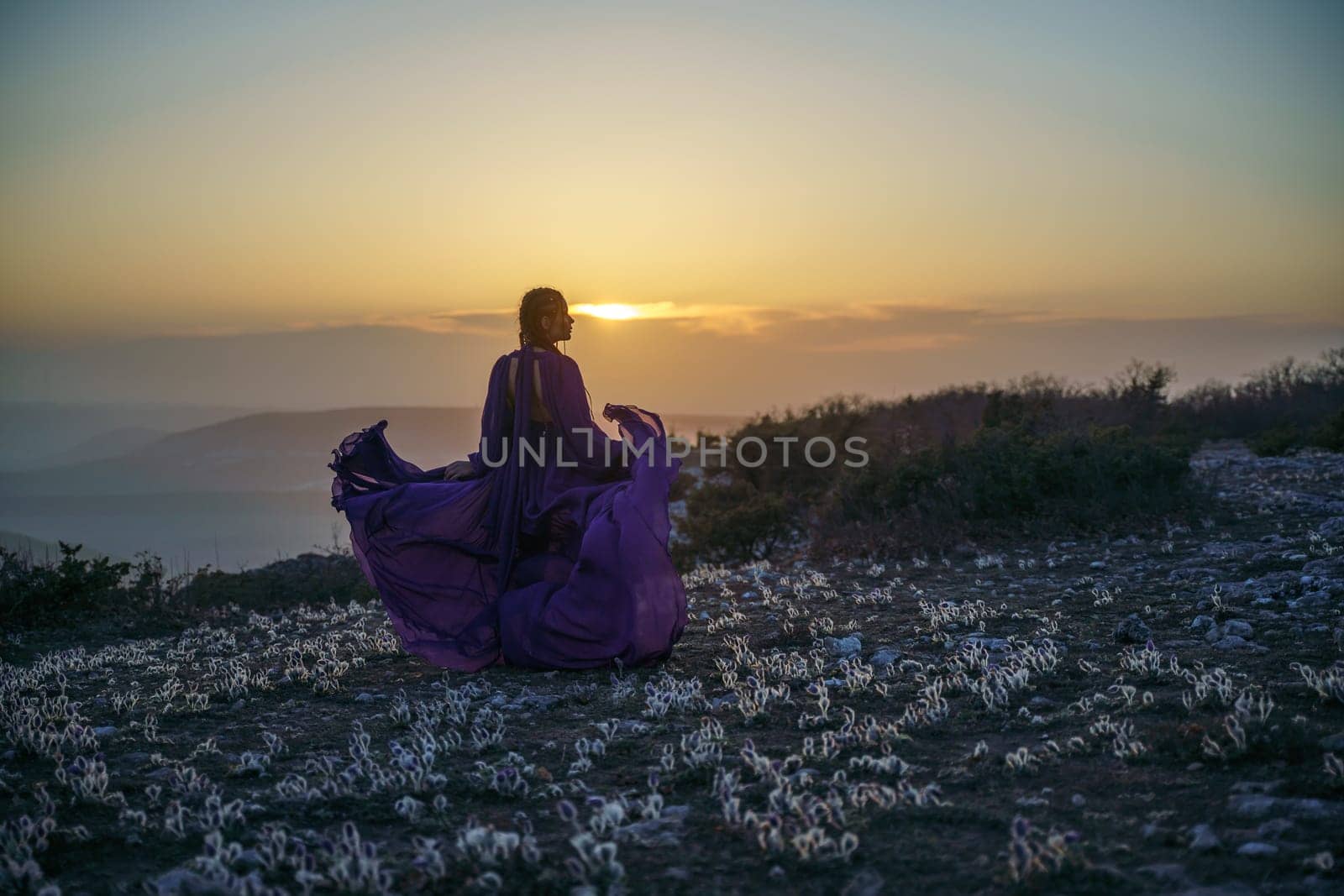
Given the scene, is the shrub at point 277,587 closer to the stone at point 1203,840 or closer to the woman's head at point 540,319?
the woman's head at point 540,319

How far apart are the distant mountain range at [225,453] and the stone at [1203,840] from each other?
53.3 m

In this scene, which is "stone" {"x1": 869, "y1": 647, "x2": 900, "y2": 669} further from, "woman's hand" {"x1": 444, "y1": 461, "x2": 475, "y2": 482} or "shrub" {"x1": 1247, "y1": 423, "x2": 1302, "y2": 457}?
"shrub" {"x1": 1247, "y1": 423, "x2": 1302, "y2": 457}

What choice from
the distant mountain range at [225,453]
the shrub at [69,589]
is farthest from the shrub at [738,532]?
the distant mountain range at [225,453]

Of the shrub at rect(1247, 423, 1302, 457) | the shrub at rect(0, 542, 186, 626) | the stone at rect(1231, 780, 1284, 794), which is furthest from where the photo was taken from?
the shrub at rect(1247, 423, 1302, 457)

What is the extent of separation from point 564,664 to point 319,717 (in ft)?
5.18

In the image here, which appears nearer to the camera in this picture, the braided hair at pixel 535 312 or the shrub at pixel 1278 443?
the braided hair at pixel 535 312

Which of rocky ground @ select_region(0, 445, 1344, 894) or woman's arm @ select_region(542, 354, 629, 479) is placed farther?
woman's arm @ select_region(542, 354, 629, 479)

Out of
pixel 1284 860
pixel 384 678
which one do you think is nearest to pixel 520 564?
pixel 384 678

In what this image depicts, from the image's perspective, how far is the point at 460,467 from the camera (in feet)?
25.2

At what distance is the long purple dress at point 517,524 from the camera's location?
6828mm

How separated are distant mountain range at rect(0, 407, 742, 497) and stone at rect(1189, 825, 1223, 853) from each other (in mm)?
53348

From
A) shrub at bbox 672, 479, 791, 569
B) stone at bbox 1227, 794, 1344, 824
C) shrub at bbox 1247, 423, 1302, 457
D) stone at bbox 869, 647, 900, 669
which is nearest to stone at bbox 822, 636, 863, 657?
stone at bbox 869, 647, 900, 669

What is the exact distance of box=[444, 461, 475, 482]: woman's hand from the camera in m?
7.66

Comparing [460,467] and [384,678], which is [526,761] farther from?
[460,467]
